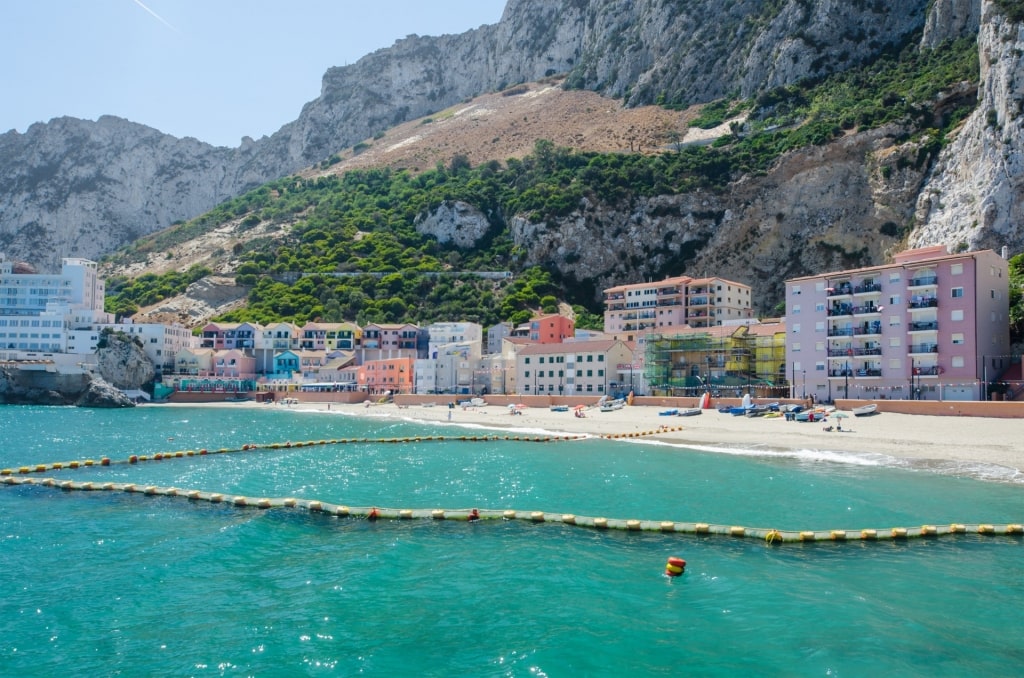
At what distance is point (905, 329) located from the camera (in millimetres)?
57469

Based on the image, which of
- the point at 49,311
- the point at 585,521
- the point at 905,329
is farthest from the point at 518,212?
the point at 585,521

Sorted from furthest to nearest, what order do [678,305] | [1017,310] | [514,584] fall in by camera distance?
[678,305] < [1017,310] < [514,584]

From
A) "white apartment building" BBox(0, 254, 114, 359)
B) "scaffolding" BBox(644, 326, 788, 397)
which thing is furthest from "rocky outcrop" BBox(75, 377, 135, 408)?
"scaffolding" BBox(644, 326, 788, 397)

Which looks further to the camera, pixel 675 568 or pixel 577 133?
pixel 577 133

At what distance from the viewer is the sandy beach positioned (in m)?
35.5

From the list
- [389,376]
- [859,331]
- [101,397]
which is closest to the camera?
[859,331]

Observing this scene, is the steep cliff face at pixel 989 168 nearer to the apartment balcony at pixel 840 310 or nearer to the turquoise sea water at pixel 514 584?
the apartment balcony at pixel 840 310

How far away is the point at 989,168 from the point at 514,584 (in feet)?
275

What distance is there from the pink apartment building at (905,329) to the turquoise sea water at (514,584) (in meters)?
26.5

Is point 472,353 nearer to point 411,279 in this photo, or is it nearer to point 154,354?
point 411,279

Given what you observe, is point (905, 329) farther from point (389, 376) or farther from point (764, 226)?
point (389, 376)

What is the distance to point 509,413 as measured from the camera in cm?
7225

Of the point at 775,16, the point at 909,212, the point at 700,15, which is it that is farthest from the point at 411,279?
the point at 700,15

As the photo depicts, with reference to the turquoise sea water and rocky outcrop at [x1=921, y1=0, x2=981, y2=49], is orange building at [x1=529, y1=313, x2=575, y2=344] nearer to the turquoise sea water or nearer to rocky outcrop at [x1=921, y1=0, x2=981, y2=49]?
the turquoise sea water
